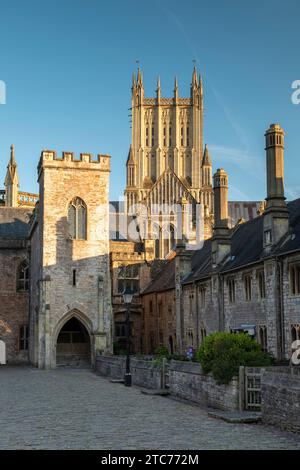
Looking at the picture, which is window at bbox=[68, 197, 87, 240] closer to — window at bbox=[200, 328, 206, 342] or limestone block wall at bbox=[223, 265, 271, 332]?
window at bbox=[200, 328, 206, 342]

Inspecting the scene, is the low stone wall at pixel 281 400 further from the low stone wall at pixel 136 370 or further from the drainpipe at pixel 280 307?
the low stone wall at pixel 136 370

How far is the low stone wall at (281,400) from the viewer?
1393cm

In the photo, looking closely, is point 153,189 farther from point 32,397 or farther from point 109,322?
point 32,397

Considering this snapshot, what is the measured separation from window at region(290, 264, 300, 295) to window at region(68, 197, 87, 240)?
19864 millimetres

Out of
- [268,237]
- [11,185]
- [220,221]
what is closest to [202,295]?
[220,221]

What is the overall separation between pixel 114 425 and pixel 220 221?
20.4 meters

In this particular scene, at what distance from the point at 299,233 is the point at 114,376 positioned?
43.5ft

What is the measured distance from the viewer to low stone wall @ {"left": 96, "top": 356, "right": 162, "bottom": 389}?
26.6 meters

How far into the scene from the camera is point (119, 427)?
50.5 ft

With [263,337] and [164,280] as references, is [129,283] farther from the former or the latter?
[263,337]

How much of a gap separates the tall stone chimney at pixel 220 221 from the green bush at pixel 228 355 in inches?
560

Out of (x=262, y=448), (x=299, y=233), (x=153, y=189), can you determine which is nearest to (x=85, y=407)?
(x=262, y=448)

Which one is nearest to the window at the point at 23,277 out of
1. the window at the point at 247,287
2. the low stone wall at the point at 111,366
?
the low stone wall at the point at 111,366

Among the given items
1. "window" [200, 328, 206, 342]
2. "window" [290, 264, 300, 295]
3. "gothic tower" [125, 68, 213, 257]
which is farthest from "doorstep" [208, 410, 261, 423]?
"gothic tower" [125, 68, 213, 257]
